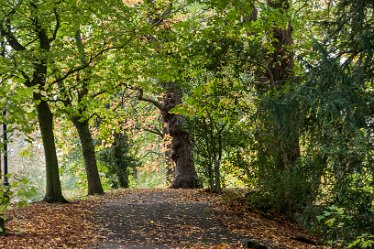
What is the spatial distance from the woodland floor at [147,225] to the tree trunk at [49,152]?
24.7 inches

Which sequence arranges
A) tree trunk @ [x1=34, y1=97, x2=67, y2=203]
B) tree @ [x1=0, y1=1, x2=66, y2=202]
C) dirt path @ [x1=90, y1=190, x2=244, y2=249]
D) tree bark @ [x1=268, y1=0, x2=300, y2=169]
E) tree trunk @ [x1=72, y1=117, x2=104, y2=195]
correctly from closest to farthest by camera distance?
1. dirt path @ [x1=90, y1=190, x2=244, y2=249]
2. tree @ [x1=0, y1=1, x2=66, y2=202]
3. tree bark @ [x1=268, y1=0, x2=300, y2=169]
4. tree trunk @ [x1=34, y1=97, x2=67, y2=203]
5. tree trunk @ [x1=72, y1=117, x2=104, y2=195]

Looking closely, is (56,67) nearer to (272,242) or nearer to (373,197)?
(272,242)

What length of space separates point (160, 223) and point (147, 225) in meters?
0.41

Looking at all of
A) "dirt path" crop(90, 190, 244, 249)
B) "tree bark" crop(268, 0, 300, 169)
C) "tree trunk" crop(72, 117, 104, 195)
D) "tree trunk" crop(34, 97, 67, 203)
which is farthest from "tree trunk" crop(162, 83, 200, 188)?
"tree trunk" crop(34, 97, 67, 203)

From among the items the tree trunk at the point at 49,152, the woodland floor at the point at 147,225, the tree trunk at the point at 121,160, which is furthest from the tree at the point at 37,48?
the tree trunk at the point at 121,160

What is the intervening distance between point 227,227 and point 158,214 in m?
2.11

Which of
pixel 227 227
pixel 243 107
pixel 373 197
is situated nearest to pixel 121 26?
pixel 243 107

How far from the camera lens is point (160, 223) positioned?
10930 mm

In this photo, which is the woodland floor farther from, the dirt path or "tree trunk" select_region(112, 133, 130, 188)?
"tree trunk" select_region(112, 133, 130, 188)

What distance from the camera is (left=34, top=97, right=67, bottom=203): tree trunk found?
12.9 metres

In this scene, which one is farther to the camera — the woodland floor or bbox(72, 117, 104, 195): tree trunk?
bbox(72, 117, 104, 195): tree trunk

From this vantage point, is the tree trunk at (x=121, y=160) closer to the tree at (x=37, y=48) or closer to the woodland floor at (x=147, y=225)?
the woodland floor at (x=147, y=225)

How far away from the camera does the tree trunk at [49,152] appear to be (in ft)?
42.4

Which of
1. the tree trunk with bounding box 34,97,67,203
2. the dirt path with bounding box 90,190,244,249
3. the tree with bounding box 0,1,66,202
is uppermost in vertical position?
the tree with bounding box 0,1,66,202
